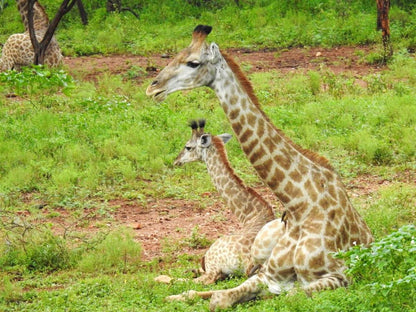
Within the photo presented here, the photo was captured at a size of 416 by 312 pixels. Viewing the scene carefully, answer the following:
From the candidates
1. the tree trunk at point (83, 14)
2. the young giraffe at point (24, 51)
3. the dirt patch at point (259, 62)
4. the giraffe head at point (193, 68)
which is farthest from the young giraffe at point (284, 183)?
the tree trunk at point (83, 14)

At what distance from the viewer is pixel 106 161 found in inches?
504

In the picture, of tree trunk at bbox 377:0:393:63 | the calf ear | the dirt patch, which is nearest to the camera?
the calf ear

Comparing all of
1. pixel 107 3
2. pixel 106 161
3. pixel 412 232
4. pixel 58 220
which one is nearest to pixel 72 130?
pixel 106 161

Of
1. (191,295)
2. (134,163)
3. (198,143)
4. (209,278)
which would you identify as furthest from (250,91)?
(134,163)

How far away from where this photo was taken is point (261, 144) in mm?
7371

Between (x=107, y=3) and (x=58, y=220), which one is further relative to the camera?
(x=107, y=3)

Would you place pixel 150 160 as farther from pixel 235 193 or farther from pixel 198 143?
pixel 235 193

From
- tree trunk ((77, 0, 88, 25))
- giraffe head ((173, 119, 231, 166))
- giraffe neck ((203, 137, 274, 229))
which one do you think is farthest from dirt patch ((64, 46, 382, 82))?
giraffe neck ((203, 137, 274, 229))

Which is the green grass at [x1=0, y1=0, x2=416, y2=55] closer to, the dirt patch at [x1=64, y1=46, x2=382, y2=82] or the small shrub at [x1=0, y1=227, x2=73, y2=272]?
the dirt patch at [x1=64, y1=46, x2=382, y2=82]

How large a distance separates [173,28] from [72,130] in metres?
8.71

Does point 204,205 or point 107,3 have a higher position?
→ point 107,3

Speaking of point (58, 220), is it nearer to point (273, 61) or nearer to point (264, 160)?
point (264, 160)

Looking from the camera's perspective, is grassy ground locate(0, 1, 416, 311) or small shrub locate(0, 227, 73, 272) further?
small shrub locate(0, 227, 73, 272)

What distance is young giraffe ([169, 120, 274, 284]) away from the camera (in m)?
8.67
